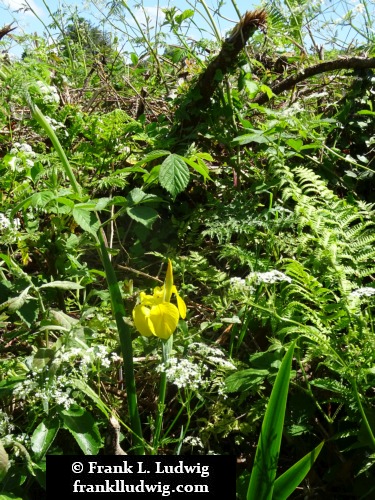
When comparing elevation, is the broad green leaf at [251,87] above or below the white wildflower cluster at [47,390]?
above

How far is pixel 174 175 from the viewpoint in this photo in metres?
1.93

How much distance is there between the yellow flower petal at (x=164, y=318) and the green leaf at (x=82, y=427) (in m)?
0.30

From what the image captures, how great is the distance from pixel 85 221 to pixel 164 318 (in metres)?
0.36

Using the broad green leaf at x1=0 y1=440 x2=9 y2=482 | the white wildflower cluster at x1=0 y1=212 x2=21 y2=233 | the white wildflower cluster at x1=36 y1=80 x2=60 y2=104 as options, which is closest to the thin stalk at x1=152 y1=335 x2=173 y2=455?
the broad green leaf at x1=0 y1=440 x2=9 y2=482

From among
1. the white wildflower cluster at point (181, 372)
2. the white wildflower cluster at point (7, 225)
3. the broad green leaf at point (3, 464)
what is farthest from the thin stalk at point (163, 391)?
the white wildflower cluster at point (7, 225)

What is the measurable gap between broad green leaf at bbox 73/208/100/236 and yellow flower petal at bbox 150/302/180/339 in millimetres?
283

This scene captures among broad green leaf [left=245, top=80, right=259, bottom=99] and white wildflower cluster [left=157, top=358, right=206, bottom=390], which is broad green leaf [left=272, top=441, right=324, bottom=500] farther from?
broad green leaf [left=245, top=80, right=259, bottom=99]

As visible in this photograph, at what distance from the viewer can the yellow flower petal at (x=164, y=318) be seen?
5.38 ft

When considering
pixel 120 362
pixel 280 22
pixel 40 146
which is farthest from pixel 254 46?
pixel 120 362

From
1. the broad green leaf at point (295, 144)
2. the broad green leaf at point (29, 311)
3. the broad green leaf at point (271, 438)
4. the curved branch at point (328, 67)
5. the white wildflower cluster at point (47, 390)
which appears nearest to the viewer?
the broad green leaf at point (271, 438)

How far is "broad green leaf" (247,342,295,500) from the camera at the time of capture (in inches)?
58.4

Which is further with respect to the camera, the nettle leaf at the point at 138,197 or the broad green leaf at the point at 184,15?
the broad green leaf at the point at 184,15

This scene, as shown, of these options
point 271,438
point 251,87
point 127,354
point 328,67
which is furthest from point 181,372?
point 328,67

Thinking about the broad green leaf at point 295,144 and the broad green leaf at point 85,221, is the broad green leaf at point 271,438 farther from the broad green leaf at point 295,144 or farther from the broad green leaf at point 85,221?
the broad green leaf at point 295,144
